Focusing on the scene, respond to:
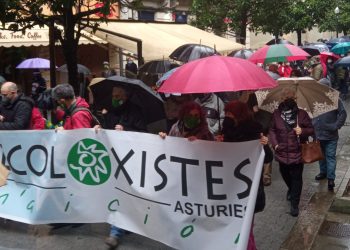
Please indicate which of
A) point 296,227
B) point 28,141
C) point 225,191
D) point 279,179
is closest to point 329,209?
point 296,227

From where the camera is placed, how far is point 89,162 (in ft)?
16.7

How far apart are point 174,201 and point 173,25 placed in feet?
40.9

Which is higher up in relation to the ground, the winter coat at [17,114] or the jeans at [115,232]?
the winter coat at [17,114]

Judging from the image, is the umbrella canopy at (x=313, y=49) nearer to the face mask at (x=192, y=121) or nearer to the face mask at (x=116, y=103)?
the face mask at (x=116, y=103)

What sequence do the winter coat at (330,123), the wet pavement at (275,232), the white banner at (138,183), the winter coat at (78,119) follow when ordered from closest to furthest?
the white banner at (138,183) < the wet pavement at (275,232) < the winter coat at (78,119) < the winter coat at (330,123)

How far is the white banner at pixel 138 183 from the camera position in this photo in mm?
4367

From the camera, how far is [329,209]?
6.35 metres

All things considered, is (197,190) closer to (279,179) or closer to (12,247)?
(12,247)

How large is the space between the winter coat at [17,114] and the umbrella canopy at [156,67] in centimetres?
621

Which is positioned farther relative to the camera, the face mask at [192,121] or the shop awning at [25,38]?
the shop awning at [25,38]

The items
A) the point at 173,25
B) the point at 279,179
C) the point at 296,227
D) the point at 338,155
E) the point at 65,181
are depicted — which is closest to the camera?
the point at 65,181

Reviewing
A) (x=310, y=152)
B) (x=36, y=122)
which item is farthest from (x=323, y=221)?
(x=36, y=122)

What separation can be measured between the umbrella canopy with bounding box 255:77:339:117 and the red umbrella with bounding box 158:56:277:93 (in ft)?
4.99

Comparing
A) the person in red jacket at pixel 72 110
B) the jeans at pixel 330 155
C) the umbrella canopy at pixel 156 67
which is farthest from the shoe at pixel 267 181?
the umbrella canopy at pixel 156 67
